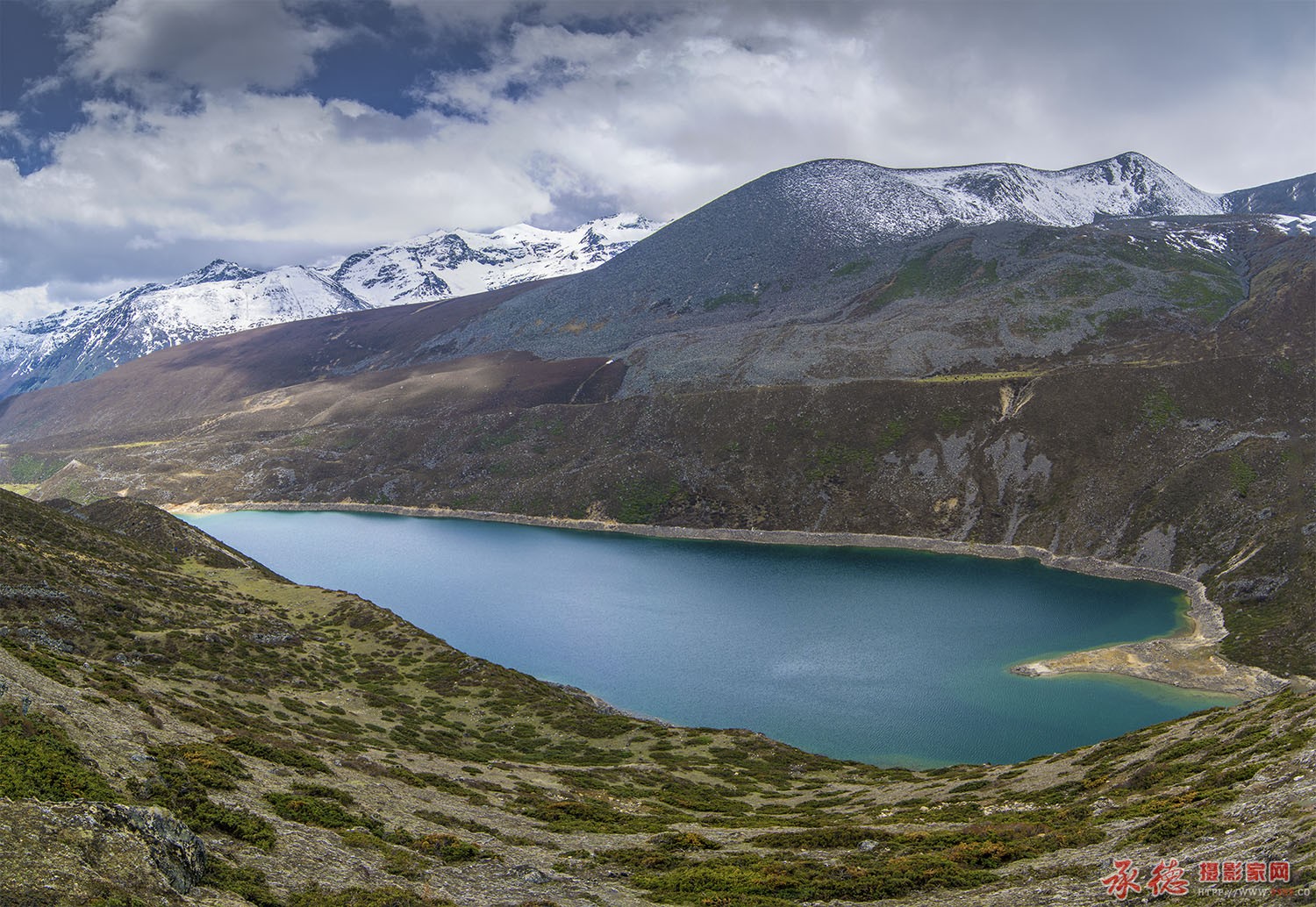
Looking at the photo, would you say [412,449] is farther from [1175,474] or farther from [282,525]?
[1175,474]

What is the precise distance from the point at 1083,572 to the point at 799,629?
4591cm

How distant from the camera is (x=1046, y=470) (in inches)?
4781

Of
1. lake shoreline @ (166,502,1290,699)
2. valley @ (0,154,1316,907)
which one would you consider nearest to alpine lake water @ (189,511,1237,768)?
lake shoreline @ (166,502,1290,699)

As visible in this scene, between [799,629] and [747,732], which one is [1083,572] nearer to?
[799,629]

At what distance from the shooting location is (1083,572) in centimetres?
10350

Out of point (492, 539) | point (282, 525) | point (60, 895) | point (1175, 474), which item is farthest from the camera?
point (282, 525)

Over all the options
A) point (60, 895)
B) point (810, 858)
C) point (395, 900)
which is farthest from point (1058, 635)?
point (60, 895)

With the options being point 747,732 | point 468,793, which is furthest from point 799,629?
point 468,793

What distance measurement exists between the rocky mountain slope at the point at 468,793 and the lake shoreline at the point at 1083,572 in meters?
31.4

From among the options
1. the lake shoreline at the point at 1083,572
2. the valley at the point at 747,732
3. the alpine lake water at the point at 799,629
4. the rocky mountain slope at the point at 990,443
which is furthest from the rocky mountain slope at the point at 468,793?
the rocky mountain slope at the point at 990,443

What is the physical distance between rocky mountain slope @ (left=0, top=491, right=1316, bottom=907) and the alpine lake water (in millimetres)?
12547

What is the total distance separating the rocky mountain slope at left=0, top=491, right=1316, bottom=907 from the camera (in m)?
18.2

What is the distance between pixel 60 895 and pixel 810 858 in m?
21.8

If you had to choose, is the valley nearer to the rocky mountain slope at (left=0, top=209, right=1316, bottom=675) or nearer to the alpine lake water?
the rocky mountain slope at (left=0, top=209, right=1316, bottom=675)
